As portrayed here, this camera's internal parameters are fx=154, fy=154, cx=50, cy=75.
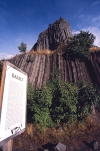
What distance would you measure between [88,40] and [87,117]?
12.5m

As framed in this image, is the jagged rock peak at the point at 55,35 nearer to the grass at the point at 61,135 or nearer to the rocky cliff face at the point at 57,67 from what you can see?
the rocky cliff face at the point at 57,67

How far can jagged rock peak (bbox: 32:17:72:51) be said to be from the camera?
2809 cm

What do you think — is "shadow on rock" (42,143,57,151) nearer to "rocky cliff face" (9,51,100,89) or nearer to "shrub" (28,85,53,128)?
"shrub" (28,85,53,128)

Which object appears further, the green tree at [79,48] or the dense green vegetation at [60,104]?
the green tree at [79,48]

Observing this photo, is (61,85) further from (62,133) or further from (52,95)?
(62,133)

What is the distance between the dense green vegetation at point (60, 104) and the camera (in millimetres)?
10227

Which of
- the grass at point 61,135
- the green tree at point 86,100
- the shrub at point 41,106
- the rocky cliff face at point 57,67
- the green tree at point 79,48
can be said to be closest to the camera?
the grass at point 61,135

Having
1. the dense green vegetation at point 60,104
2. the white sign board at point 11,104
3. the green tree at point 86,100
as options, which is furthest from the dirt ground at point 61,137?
the white sign board at point 11,104

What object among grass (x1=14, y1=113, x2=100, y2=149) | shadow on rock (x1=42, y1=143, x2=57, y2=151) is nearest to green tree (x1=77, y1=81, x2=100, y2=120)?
grass (x1=14, y1=113, x2=100, y2=149)

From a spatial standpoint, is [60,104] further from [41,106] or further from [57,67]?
[57,67]

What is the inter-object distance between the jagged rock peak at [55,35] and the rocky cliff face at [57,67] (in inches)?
322

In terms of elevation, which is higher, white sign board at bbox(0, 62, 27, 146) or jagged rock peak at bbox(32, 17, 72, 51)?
jagged rock peak at bbox(32, 17, 72, 51)

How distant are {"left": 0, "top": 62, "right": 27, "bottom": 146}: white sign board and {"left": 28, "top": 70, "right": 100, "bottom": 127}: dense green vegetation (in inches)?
290

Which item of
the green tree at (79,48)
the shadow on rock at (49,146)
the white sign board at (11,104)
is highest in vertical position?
the green tree at (79,48)
